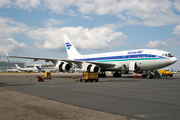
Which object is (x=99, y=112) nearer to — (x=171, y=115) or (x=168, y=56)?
(x=171, y=115)

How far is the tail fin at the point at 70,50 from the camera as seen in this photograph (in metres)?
41.7

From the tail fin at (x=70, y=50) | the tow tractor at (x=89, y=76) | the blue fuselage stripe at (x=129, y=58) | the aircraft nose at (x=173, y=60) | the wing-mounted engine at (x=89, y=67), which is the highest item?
the tail fin at (x=70, y=50)

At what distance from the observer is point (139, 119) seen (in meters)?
5.51

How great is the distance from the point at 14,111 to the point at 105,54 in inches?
1167

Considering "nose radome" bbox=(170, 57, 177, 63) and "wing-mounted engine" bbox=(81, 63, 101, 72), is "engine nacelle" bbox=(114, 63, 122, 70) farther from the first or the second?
"nose radome" bbox=(170, 57, 177, 63)

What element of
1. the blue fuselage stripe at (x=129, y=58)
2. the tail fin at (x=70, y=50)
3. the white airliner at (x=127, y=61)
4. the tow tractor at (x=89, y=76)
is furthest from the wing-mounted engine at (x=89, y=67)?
the tail fin at (x=70, y=50)

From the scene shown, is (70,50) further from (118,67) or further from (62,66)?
(118,67)

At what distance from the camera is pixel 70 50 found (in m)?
42.6

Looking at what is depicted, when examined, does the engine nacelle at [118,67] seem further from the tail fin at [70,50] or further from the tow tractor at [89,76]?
the tail fin at [70,50]

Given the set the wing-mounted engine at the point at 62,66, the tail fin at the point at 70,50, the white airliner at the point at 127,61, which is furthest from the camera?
the tail fin at the point at 70,50

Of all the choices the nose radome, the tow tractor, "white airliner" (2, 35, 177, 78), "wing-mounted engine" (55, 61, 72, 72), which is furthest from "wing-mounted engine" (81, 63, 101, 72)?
the nose radome

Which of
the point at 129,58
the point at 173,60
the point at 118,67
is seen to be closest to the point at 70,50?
the point at 118,67

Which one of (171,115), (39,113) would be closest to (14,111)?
(39,113)

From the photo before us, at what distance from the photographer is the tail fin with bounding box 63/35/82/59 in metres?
41.7
